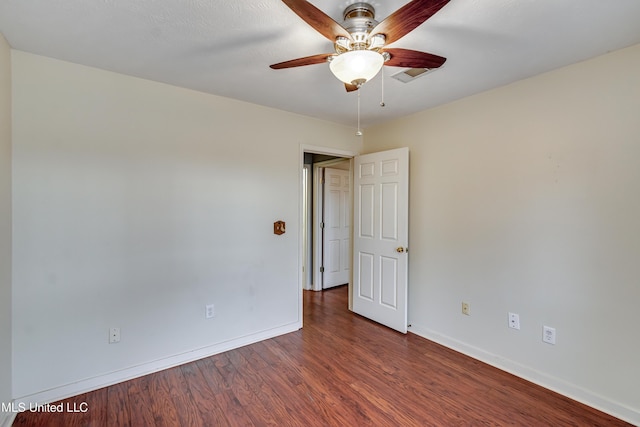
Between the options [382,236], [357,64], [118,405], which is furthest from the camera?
[382,236]

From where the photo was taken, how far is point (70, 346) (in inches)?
79.7

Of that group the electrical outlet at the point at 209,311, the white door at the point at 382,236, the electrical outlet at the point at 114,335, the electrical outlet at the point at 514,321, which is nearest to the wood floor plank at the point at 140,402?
the electrical outlet at the point at 114,335

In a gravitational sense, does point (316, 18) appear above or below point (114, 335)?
above

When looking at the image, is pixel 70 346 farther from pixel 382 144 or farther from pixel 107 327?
pixel 382 144

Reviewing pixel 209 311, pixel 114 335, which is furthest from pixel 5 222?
pixel 209 311

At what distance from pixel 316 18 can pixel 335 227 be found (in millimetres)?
3561

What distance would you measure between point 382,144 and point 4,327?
350 centimetres

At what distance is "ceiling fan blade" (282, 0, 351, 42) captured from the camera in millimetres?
1069

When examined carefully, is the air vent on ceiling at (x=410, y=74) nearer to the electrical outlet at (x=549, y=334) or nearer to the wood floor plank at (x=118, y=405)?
the electrical outlet at (x=549, y=334)

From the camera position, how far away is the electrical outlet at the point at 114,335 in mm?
2158

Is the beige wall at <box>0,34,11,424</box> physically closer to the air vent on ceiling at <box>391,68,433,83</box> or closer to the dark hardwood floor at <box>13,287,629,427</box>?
the dark hardwood floor at <box>13,287,629,427</box>

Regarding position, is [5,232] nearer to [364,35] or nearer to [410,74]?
[364,35]

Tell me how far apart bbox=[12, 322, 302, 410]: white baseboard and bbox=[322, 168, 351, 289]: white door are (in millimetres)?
1648

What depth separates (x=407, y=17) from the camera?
115 centimetres
